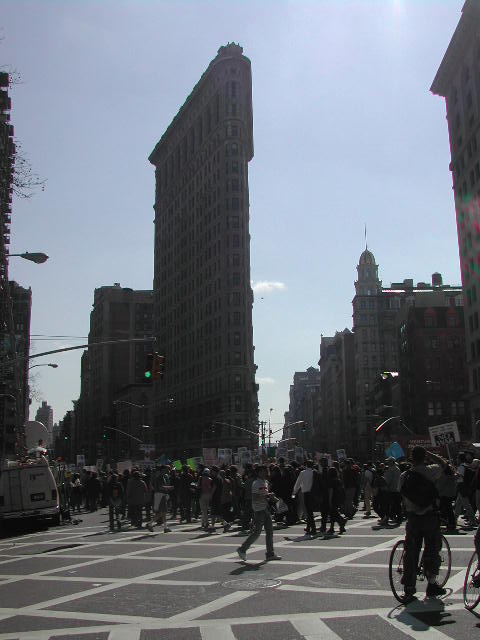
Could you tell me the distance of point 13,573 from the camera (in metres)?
12.9

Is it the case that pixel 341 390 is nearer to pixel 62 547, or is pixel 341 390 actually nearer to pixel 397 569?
pixel 62 547

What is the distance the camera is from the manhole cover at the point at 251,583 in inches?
407

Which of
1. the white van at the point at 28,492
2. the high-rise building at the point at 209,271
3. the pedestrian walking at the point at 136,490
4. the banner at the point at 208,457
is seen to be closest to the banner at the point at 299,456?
the banner at the point at 208,457

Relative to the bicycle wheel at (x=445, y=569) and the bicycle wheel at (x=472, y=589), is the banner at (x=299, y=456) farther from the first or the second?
the bicycle wheel at (x=472, y=589)

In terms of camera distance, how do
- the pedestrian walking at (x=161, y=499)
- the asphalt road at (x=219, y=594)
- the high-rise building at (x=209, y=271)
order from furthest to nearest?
the high-rise building at (x=209, y=271), the pedestrian walking at (x=161, y=499), the asphalt road at (x=219, y=594)

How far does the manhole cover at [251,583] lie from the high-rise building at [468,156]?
58.1 m

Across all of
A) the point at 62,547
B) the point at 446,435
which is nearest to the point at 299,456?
the point at 446,435

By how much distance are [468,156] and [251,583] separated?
2620 inches

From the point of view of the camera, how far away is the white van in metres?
22.7

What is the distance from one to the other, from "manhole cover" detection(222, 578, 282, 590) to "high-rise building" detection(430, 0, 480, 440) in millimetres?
58141

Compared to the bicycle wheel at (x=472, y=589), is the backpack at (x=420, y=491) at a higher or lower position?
higher

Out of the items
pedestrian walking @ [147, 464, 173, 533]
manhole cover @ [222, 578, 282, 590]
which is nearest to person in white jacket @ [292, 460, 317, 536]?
pedestrian walking @ [147, 464, 173, 533]

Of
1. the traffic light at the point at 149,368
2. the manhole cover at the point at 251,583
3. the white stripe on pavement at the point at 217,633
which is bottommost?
the white stripe on pavement at the point at 217,633

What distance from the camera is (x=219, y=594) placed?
9.84 metres
